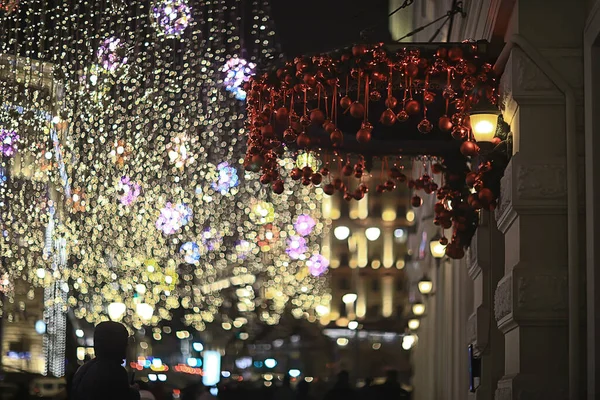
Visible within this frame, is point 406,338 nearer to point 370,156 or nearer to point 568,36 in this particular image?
point 370,156

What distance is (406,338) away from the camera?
3872 cm

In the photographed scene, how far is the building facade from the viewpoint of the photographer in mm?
8859

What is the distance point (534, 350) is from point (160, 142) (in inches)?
793

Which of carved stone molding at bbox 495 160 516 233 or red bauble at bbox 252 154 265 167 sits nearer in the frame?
carved stone molding at bbox 495 160 516 233

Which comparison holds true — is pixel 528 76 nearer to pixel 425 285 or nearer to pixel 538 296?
pixel 538 296

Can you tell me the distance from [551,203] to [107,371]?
412 centimetres

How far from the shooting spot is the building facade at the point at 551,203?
29.1 feet

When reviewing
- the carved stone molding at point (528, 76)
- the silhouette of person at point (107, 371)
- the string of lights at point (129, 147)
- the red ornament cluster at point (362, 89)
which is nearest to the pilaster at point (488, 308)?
the red ornament cluster at point (362, 89)

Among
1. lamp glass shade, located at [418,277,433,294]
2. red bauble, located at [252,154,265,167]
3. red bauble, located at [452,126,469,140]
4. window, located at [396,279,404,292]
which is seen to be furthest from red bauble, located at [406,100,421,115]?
window, located at [396,279,404,292]

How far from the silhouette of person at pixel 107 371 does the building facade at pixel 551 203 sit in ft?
11.7

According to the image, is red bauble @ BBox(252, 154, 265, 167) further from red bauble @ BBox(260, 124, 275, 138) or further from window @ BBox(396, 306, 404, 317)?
window @ BBox(396, 306, 404, 317)

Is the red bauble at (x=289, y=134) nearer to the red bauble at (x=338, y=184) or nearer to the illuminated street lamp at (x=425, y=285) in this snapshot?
the red bauble at (x=338, y=184)

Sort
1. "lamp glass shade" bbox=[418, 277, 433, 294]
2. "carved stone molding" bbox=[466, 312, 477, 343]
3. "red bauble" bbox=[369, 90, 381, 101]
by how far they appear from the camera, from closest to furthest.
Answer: "red bauble" bbox=[369, 90, 381, 101] → "carved stone molding" bbox=[466, 312, 477, 343] → "lamp glass shade" bbox=[418, 277, 433, 294]

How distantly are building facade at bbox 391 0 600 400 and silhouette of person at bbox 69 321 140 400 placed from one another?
357cm
